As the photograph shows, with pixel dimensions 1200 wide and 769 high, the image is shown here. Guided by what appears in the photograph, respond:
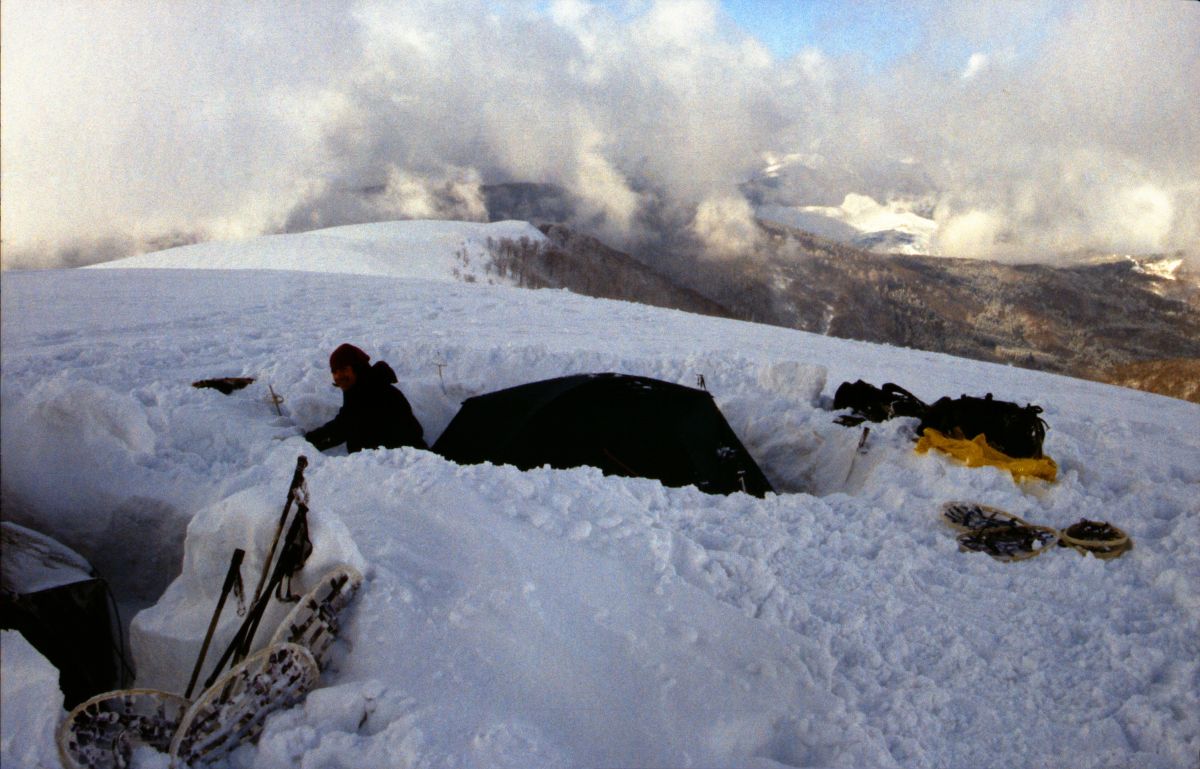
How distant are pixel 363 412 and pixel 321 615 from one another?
3746 millimetres

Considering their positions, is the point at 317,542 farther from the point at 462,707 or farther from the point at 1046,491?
the point at 1046,491

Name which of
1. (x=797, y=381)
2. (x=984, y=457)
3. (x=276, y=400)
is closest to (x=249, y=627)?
(x=276, y=400)

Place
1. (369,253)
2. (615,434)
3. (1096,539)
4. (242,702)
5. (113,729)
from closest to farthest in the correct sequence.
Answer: (113,729)
(242,702)
(1096,539)
(615,434)
(369,253)

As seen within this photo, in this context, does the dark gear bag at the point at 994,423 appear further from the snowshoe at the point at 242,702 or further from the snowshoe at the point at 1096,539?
the snowshoe at the point at 242,702

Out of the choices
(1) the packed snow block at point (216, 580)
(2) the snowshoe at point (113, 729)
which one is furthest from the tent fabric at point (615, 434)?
(2) the snowshoe at point (113, 729)

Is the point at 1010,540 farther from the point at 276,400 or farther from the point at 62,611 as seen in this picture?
the point at 276,400

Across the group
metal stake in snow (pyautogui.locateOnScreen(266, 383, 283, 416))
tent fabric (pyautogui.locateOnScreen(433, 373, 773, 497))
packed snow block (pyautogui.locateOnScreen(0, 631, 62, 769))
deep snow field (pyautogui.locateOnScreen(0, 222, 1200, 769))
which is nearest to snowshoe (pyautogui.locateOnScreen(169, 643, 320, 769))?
deep snow field (pyautogui.locateOnScreen(0, 222, 1200, 769))

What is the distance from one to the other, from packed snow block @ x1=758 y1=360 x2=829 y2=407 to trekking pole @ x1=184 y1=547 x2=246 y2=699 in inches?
258

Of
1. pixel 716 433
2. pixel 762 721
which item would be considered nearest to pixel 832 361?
pixel 716 433

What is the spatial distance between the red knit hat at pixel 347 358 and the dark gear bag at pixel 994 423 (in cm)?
526

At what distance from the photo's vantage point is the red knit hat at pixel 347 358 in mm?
6258

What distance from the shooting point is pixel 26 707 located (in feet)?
5.38

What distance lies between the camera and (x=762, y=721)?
2697mm

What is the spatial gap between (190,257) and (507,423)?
163 feet
